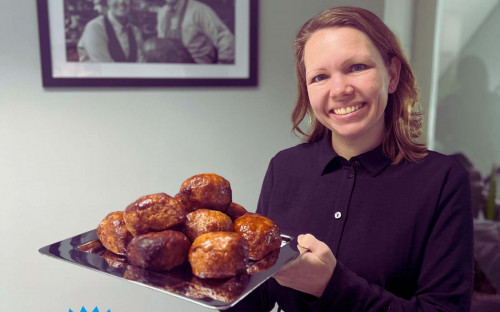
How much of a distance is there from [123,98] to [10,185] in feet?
2.10

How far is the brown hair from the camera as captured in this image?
39.9 inches

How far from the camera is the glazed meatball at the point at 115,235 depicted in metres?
0.79

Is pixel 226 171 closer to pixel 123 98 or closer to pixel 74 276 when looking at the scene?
pixel 123 98

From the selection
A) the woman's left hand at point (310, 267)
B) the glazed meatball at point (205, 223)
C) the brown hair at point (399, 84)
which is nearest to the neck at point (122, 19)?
the brown hair at point (399, 84)

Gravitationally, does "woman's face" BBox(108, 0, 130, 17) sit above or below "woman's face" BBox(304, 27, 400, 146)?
above

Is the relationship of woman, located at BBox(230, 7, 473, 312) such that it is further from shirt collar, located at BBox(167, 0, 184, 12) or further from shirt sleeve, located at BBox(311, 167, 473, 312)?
shirt collar, located at BBox(167, 0, 184, 12)

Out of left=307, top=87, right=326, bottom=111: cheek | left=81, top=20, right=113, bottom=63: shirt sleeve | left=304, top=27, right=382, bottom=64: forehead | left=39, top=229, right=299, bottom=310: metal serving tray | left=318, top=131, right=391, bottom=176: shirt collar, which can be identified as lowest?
left=39, top=229, right=299, bottom=310: metal serving tray

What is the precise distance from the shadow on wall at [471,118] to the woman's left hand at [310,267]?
2.31 meters

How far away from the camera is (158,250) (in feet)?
2.28

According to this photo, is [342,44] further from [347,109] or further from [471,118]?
[471,118]

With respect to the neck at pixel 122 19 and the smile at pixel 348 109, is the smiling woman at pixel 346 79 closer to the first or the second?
the smile at pixel 348 109

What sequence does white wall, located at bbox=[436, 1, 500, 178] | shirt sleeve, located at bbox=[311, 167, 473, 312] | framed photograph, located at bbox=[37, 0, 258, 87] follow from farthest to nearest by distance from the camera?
1. white wall, located at bbox=[436, 1, 500, 178]
2. framed photograph, located at bbox=[37, 0, 258, 87]
3. shirt sleeve, located at bbox=[311, 167, 473, 312]

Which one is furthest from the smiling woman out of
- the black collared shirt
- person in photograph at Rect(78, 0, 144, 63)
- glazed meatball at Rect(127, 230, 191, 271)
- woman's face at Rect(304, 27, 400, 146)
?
person in photograph at Rect(78, 0, 144, 63)

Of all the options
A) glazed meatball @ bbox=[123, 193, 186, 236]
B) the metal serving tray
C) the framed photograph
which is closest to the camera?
the metal serving tray
